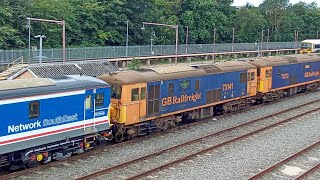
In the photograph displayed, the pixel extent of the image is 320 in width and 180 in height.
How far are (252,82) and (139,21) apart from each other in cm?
3909

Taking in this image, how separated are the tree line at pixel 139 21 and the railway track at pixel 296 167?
31.7m

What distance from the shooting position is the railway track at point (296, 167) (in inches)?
636

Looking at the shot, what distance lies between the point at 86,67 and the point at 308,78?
17923 millimetres

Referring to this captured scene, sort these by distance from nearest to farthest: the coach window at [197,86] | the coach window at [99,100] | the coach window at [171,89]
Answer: the coach window at [99,100] → the coach window at [171,89] → the coach window at [197,86]

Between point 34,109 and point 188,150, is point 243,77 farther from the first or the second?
point 34,109

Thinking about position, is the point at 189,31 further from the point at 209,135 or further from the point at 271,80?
the point at 209,135

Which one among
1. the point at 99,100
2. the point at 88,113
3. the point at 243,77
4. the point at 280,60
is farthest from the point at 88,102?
the point at 280,60

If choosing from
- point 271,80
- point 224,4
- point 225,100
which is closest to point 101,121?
point 225,100

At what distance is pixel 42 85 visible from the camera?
15727mm

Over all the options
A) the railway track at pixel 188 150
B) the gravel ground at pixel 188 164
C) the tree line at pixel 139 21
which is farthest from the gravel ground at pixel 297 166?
the tree line at pixel 139 21

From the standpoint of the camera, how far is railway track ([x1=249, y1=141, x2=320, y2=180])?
53.0 ft

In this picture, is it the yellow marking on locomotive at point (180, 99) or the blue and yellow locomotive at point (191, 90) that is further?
the yellow marking on locomotive at point (180, 99)

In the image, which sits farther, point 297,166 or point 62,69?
point 62,69

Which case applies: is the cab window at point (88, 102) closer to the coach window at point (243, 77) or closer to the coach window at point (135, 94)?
the coach window at point (135, 94)
